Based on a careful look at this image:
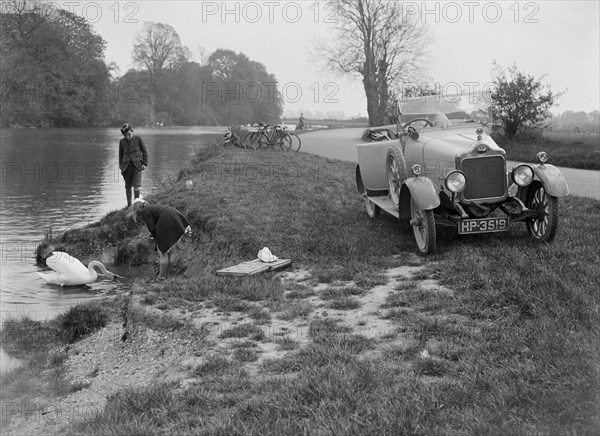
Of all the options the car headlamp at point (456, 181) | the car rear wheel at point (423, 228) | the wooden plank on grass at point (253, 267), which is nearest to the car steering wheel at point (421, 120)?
the car rear wheel at point (423, 228)

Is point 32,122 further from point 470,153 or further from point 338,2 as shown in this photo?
point 470,153

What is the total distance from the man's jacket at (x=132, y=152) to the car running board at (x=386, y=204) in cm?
577

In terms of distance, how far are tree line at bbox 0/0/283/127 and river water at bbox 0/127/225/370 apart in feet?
85.5

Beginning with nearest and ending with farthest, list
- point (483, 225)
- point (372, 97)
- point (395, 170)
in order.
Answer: point (483, 225)
point (395, 170)
point (372, 97)

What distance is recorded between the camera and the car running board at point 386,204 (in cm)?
907

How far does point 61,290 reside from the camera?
370 inches

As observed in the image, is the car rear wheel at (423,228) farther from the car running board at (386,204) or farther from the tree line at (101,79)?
the tree line at (101,79)

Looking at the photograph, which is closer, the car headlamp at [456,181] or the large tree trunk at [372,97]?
the car headlamp at [456,181]

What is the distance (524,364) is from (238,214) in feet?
24.0

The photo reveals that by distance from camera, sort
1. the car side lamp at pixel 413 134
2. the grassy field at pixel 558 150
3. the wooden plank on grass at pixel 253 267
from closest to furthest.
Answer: the wooden plank on grass at pixel 253 267
the car side lamp at pixel 413 134
the grassy field at pixel 558 150

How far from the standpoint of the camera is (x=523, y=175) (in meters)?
7.83

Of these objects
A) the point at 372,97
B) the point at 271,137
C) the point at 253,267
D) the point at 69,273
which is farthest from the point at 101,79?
the point at 253,267

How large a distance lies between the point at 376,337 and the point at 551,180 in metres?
4.01

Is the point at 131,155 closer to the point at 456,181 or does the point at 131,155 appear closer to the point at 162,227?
the point at 162,227
